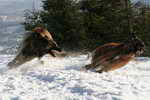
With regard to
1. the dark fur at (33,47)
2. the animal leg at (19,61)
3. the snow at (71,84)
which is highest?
the dark fur at (33,47)

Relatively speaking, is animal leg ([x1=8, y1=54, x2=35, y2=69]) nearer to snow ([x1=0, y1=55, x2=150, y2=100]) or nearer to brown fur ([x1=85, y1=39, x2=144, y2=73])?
snow ([x1=0, y1=55, x2=150, y2=100])

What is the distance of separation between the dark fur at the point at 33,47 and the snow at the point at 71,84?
0.88ft

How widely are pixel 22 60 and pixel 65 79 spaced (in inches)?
88.3

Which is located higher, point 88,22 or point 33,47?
point 33,47

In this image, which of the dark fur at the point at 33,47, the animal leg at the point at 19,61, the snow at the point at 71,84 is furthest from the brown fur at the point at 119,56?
the animal leg at the point at 19,61

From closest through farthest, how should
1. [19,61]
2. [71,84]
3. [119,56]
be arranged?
[71,84] < [119,56] < [19,61]

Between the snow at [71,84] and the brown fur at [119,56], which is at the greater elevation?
the brown fur at [119,56]

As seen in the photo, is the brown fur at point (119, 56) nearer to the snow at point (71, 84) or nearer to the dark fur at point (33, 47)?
the snow at point (71, 84)

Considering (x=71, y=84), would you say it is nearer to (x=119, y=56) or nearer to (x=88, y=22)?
(x=119, y=56)

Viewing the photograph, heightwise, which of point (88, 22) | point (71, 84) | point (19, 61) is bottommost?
point (71, 84)

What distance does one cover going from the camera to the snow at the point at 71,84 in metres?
4.96

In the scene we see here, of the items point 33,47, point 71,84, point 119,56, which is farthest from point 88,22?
point 71,84

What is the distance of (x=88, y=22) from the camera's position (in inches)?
793

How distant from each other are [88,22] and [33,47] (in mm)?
12615
